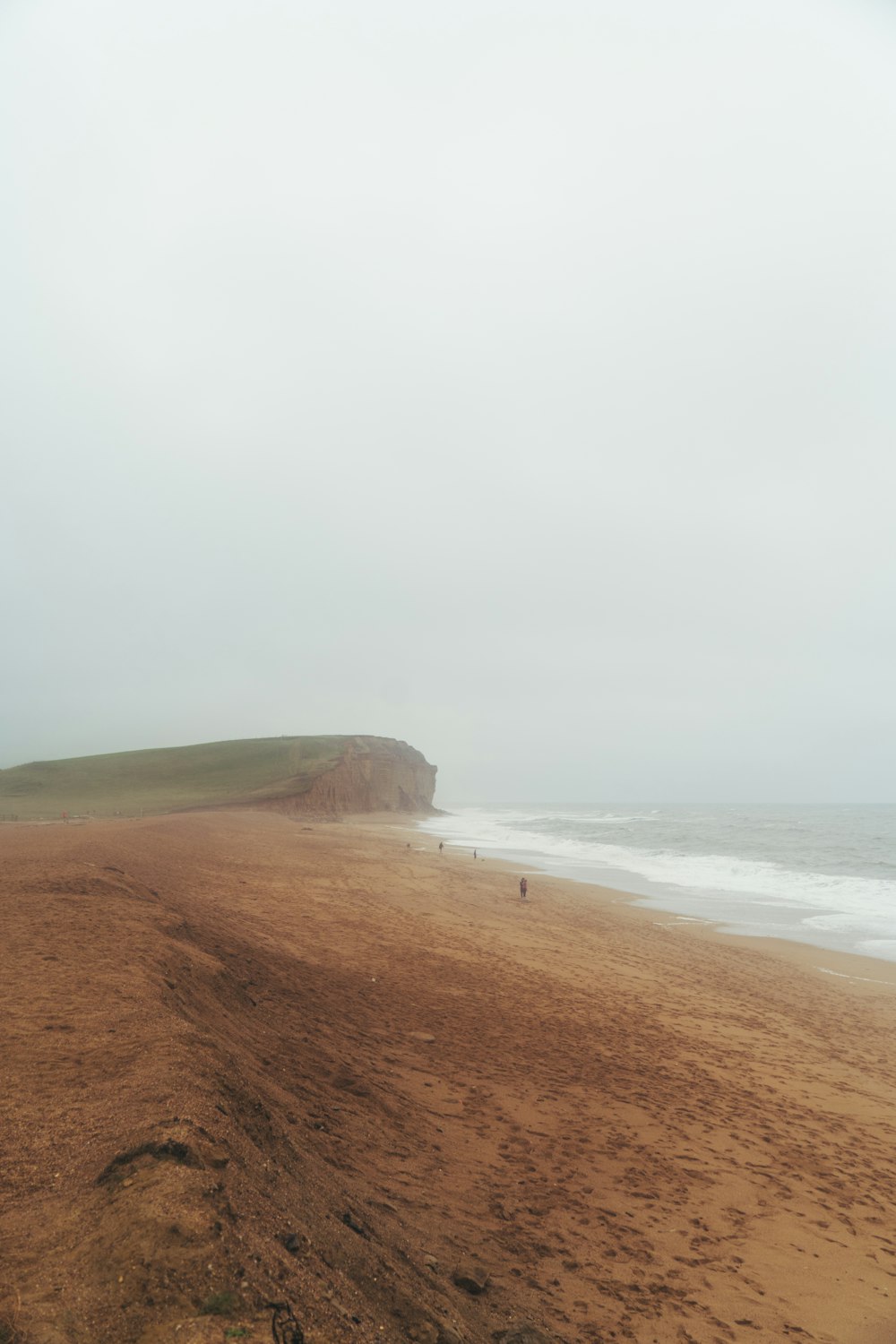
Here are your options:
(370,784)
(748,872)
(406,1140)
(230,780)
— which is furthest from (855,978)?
(370,784)

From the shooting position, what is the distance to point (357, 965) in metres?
11.9

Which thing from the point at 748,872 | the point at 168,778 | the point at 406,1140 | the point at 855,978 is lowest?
the point at 855,978

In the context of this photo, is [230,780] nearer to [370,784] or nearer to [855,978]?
[370,784]

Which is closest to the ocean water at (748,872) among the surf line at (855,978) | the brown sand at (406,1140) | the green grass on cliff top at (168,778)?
the surf line at (855,978)

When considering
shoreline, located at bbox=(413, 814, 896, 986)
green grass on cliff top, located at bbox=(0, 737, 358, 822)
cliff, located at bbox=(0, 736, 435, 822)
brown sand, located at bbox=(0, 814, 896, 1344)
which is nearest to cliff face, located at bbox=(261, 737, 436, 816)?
cliff, located at bbox=(0, 736, 435, 822)

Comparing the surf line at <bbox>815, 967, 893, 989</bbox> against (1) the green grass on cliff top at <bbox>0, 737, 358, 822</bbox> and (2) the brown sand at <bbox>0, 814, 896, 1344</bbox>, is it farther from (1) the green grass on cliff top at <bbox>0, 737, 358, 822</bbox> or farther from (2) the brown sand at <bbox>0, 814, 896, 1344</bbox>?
(1) the green grass on cliff top at <bbox>0, 737, 358, 822</bbox>

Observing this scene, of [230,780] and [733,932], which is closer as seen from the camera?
[733,932]

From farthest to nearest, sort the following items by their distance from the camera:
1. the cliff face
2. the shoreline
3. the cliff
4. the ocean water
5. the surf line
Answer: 1. the cliff face
2. the cliff
3. the ocean water
4. the shoreline
5. the surf line

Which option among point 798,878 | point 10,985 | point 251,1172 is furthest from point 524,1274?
point 798,878

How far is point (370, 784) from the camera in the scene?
276ft

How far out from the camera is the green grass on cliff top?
62500mm

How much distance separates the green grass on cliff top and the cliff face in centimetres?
113

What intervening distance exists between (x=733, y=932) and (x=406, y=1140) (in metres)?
16.6

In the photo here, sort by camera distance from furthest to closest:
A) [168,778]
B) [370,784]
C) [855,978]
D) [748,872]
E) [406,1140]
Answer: [370,784]
[168,778]
[748,872]
[855,978]
[406,1140]
